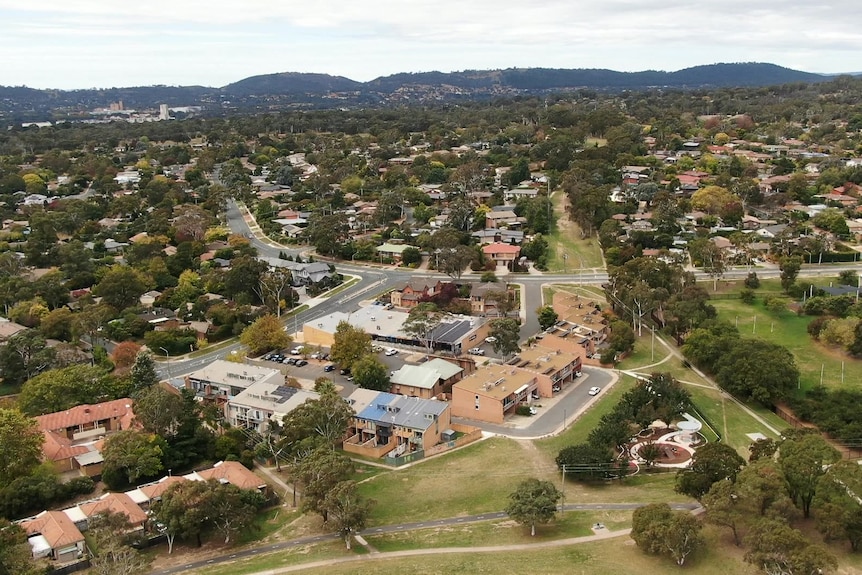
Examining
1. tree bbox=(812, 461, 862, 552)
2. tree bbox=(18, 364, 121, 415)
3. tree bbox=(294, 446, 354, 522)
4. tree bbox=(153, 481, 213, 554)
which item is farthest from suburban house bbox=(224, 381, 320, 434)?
tree bbox=(812, 461, 862, 552)

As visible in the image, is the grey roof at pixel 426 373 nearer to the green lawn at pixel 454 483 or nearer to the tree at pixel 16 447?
the green lawn at pixel 454 483

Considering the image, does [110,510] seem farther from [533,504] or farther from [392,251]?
[392,251]

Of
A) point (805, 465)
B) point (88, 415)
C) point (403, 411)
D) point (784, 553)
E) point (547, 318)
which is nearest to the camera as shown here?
point (784, 553)

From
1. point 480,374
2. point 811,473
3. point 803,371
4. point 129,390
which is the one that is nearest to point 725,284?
point 803,371

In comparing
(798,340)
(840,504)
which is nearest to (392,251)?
(798,340)

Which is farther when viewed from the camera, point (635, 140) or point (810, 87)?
point (810, 87)

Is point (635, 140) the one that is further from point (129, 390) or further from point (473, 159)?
point (129, 390)

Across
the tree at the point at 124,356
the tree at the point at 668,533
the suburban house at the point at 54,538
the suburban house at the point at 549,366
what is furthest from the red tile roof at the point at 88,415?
the tree at the point at 668,533
